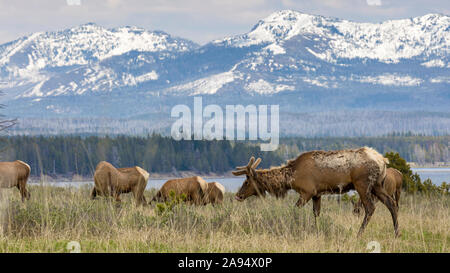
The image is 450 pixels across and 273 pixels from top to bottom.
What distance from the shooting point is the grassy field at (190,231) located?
10672 mm

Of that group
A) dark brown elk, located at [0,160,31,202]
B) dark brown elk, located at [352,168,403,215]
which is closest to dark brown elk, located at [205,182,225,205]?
dark brown elk, located at [352,168,403,215]

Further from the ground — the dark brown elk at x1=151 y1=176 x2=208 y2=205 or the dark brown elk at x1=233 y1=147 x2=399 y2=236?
the dark brown elk at x1=233 y1=147 x2=399 y2=236

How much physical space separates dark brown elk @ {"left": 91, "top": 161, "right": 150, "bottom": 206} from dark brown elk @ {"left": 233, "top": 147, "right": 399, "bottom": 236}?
4.64 m

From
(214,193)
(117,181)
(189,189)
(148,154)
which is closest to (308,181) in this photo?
(189,189)

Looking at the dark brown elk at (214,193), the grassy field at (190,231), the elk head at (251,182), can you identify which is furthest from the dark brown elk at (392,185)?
the dark brown elk at (214,193)

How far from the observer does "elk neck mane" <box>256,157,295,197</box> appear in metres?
14.2

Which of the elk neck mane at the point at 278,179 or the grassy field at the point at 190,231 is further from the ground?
the elk neck mane at the point at 278,179

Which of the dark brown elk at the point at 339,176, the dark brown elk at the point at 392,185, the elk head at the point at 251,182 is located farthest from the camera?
the dark brown elk at the point at 392,185

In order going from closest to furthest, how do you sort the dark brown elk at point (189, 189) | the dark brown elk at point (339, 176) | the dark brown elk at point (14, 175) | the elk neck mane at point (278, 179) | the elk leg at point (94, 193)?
the dark brown elk at point (339, 176), the elk neck mane at point (278, 179), the dark brown elk at point (189, 189), the elk leg at point (94, 193), the dark brown elk at point (14, 175)

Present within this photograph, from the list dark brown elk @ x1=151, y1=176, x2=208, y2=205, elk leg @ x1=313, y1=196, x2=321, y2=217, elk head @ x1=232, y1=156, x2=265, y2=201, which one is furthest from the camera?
dark brown elk @ x1=151, y1=176, x2=208, y2=205

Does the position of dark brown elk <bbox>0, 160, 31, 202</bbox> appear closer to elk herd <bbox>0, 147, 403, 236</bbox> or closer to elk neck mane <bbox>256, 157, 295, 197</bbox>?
elk herd <bbox>0, 147, 403, 236</bbox>

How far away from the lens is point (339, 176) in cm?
1313

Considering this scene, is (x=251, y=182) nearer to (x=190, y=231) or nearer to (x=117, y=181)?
(x=190, y=231)

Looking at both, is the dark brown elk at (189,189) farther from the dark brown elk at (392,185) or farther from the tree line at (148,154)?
the tree line at (148,154)
